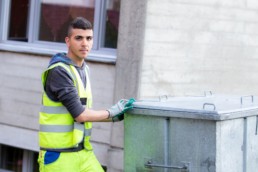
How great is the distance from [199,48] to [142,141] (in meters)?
3.20

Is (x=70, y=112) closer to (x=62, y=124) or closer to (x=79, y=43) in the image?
(x=62, y=124)

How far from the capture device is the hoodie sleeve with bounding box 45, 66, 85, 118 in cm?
531

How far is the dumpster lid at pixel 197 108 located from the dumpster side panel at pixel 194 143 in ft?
0.17

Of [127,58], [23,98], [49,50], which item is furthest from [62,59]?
[23,98]

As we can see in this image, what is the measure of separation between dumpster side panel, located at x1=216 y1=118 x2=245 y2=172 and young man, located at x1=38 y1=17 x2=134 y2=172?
0.70 m

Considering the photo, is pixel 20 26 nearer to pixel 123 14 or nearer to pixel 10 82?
pixel 10 82

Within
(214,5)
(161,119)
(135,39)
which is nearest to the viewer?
(161,119)

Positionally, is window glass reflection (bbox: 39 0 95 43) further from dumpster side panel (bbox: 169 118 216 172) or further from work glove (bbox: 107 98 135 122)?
dumpster side panel (bbox: 169 118 216 172)

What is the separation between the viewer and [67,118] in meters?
5.42

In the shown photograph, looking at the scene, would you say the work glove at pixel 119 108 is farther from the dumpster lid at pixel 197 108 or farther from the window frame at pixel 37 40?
the window frame at pixel 37 40

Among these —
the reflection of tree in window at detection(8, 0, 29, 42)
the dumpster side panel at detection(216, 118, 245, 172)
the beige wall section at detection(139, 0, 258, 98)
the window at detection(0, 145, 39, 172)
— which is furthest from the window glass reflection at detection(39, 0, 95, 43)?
the dumpster side panel at detection(216, 118, 245, 172)

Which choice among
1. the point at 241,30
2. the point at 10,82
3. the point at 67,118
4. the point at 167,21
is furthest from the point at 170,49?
the point at 67,118

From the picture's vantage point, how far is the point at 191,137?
5.15 metres

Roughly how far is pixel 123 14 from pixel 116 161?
1.54 m
